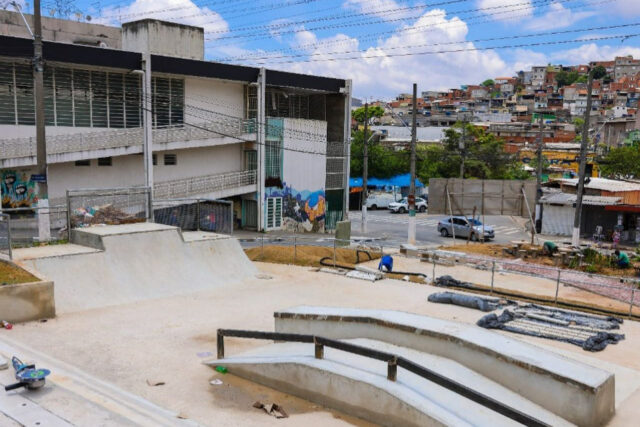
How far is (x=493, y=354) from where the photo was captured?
Answer: 7.68 m

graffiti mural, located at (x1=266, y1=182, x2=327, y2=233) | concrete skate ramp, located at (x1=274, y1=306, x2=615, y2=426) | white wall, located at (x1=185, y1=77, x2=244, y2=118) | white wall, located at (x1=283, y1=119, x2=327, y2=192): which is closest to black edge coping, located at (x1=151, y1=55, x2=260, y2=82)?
white wall, located at (x1=185, y1=77, x2=244, y2=118)

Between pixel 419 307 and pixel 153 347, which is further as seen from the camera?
pixel 419 307

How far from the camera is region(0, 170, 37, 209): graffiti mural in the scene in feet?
82.6

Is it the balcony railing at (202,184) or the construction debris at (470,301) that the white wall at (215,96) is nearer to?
the balcony railing at (202,184)

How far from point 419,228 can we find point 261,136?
48.1 ft

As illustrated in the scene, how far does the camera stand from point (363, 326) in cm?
927

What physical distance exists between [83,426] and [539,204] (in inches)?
1450

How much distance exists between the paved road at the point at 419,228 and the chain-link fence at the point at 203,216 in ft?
57.1

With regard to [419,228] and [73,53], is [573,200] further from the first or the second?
[73,53]

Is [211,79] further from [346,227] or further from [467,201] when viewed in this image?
[467,201]

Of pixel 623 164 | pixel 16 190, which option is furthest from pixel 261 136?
pixel 623 164

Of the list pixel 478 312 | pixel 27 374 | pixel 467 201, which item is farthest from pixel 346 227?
pixel 27 374

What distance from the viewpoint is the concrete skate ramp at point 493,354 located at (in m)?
6.88

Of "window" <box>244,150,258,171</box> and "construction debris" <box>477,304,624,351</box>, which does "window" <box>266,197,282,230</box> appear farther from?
"construction debris" <box>477,304,624,351</box>
